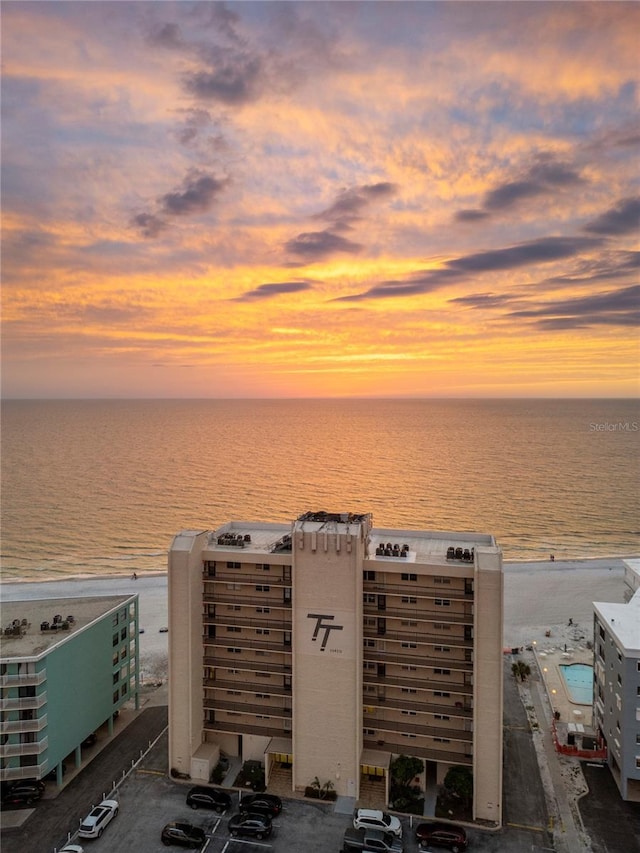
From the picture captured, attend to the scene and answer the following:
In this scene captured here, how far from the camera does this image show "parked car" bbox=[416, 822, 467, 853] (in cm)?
3859

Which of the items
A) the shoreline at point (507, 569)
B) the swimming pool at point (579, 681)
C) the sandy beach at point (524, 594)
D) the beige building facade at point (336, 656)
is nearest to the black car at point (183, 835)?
the beige building facade at point (336, 656)

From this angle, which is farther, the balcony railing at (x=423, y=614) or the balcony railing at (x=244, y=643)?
the balcony railing at (x=244, y=643)

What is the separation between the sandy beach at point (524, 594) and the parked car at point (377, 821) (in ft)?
108

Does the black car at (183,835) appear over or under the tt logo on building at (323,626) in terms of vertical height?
under

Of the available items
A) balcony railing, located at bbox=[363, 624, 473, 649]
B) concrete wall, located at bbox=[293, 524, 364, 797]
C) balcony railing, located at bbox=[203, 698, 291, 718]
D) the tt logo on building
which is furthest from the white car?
balcony railing, located at bbox=[363, 624, 473, 649]

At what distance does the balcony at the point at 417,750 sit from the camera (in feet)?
146

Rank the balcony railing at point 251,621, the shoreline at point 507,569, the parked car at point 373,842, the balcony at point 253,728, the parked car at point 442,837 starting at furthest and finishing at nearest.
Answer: the shoreline at point 507,569 → the balcony at point 253,728 → the balcony railing at point 251,621 → the parked car at point 442,837 → the parked car at point 373,842

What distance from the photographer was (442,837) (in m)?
38.8

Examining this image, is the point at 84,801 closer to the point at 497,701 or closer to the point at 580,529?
the point at 497,701

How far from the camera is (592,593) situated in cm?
9275

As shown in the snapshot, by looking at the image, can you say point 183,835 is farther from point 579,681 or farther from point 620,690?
point 579,681

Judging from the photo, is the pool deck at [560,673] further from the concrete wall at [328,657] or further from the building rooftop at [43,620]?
the building rooftop at [43,620]

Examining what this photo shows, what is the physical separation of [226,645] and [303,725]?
9141 mm

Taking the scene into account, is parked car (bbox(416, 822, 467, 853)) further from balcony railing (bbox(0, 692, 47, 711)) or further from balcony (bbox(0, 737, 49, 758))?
balcony railing (bbox(0, 692, 47, 711))
